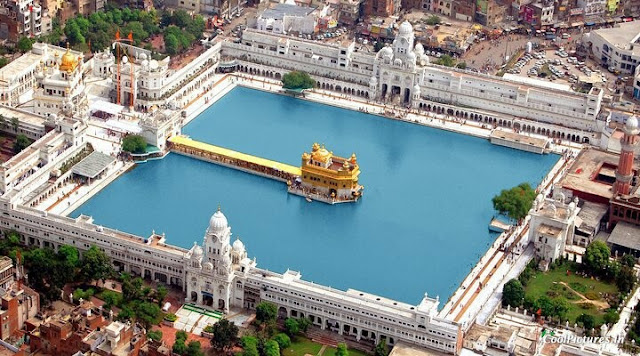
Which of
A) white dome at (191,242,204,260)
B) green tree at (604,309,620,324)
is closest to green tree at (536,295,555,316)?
green tree at (604,309,620,324)

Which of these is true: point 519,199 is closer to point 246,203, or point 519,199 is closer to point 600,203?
A: point 600,203

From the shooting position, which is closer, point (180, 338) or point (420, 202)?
point (180, 338)

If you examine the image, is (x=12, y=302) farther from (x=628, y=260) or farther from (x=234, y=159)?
(x=628, y=260)

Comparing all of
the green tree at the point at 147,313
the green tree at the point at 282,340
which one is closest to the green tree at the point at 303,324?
the green tree at the point at 282,340

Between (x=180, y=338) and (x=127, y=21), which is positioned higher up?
(x=127, y=21)

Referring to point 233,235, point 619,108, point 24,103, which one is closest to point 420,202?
point 233,235

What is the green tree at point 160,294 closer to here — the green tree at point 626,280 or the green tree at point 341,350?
the green tree at point 341,350
